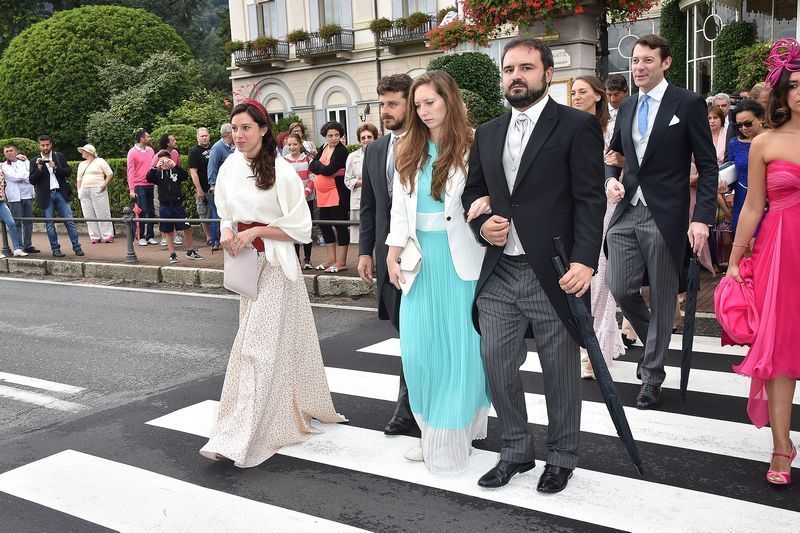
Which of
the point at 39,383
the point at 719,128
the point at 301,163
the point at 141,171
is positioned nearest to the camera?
the point at 39,383

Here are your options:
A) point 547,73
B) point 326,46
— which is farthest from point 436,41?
point 326,46

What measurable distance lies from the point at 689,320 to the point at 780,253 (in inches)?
35.3

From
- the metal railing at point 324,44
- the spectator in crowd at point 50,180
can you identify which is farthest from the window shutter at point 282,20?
the spectator in crowd at point 50,180

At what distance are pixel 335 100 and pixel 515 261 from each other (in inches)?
1222

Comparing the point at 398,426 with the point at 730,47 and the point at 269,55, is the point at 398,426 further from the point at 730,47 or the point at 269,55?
the point at 269,55

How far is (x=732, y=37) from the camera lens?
59.3 ft

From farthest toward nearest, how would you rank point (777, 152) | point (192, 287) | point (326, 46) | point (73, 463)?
point (326, 46), point (192, 287), point (73, 463), point (777, 152)

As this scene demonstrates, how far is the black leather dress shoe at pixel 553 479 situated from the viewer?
3.92 metres

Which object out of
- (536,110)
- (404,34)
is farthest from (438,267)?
(404,34)

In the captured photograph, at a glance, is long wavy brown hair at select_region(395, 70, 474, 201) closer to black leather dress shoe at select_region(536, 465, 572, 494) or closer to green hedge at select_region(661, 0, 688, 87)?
black leather dress shoe at select_region(536, 465, 572, 494)

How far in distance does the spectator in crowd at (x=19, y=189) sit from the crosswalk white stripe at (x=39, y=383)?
8.46 meters

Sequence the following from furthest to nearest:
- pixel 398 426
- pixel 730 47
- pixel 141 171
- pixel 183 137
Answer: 1. pixel 730 47
2. pixel 183 137
3. pixel 141 171
4. pixel 398 426

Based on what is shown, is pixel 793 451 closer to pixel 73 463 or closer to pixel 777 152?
pixel 777 152

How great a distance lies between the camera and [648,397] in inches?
203
